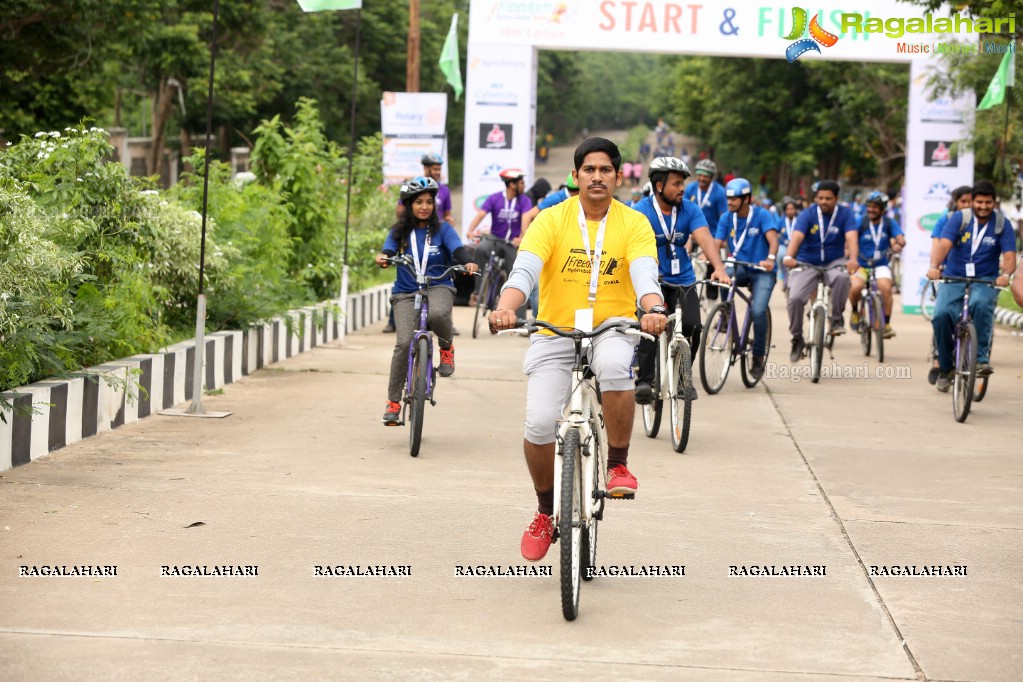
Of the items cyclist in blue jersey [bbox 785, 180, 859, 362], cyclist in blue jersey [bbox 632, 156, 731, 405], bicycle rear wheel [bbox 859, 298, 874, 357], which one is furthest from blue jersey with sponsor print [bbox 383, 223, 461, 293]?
bicycle rear wheel [bbox 859, 298, 874, 357]

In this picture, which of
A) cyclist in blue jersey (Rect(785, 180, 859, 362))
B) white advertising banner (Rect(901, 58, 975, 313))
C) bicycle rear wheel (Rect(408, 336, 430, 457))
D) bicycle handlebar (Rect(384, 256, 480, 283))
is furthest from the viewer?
white advertising banner (Rect(901, 58, 975, 313))

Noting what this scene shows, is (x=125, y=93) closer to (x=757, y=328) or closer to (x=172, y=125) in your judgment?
(x=172, y=125)

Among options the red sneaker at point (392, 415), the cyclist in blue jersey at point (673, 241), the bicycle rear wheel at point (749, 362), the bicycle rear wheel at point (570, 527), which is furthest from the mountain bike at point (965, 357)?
the bicycle rear wheel at point (570, 527)

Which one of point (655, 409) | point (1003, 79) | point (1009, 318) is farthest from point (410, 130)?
point (655, 409)

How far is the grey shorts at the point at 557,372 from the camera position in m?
5.70

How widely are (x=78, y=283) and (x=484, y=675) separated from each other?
608 centimetres

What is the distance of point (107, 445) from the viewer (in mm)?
8773

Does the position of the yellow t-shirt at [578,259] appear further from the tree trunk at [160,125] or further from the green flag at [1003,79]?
the tree trunk at [160,125]

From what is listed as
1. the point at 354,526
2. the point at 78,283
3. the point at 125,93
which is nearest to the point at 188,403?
the point at 78,283

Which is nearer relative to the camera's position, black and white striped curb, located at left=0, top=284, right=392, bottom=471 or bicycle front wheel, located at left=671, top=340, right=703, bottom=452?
black and white striped curb, located at left=0, top=284, right=392, bottom=471

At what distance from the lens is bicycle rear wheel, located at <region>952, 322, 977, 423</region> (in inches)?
436

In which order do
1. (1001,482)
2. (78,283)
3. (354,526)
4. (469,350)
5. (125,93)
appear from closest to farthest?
(354,526)
(1001,482)
(78,283)
(469,350)
(125,93)

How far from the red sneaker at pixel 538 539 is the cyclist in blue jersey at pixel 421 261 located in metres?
3.73

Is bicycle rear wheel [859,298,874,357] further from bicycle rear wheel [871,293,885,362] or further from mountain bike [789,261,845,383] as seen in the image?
mountain bike [789,261,845,383]
